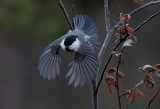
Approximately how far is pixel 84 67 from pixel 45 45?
384 centimetres

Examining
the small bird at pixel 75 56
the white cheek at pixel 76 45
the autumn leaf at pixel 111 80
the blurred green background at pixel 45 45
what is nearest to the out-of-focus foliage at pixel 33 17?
the blurred green background at pixel 45 45

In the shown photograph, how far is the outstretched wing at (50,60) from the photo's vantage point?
76.9 inches

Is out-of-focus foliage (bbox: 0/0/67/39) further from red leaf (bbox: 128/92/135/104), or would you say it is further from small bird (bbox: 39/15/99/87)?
red leaf (bbox: 128/92/135/104)

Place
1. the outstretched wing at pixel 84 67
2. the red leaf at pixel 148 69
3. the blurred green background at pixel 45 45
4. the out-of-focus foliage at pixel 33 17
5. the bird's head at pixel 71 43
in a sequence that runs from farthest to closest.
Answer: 1. the blurred green background at pixel 45 45
2. the out-of-focus foliage at pixel 33 17
3. the bird's head at pixel 71 43
4. the outstretched wing at pixel 84 67
5. the red leaf at pixel 148 69

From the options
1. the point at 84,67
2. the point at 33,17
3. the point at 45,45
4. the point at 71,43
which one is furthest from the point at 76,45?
the point at 45,45

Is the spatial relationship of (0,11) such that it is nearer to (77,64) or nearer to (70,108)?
(70,108)

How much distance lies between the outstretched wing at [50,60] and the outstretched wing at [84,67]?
160 millimetres

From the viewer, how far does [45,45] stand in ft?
18.3

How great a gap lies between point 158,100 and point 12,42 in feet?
8.62

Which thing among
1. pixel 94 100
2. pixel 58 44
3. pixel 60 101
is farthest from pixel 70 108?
pixel 94 100

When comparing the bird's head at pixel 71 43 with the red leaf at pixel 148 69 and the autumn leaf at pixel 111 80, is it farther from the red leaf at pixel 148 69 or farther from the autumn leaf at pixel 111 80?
the red leaf at pixel 148 69

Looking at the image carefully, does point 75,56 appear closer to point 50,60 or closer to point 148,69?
point 50,60

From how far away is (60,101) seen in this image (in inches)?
220

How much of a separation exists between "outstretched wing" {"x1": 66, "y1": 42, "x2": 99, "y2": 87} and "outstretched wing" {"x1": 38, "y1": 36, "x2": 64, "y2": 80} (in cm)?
16
